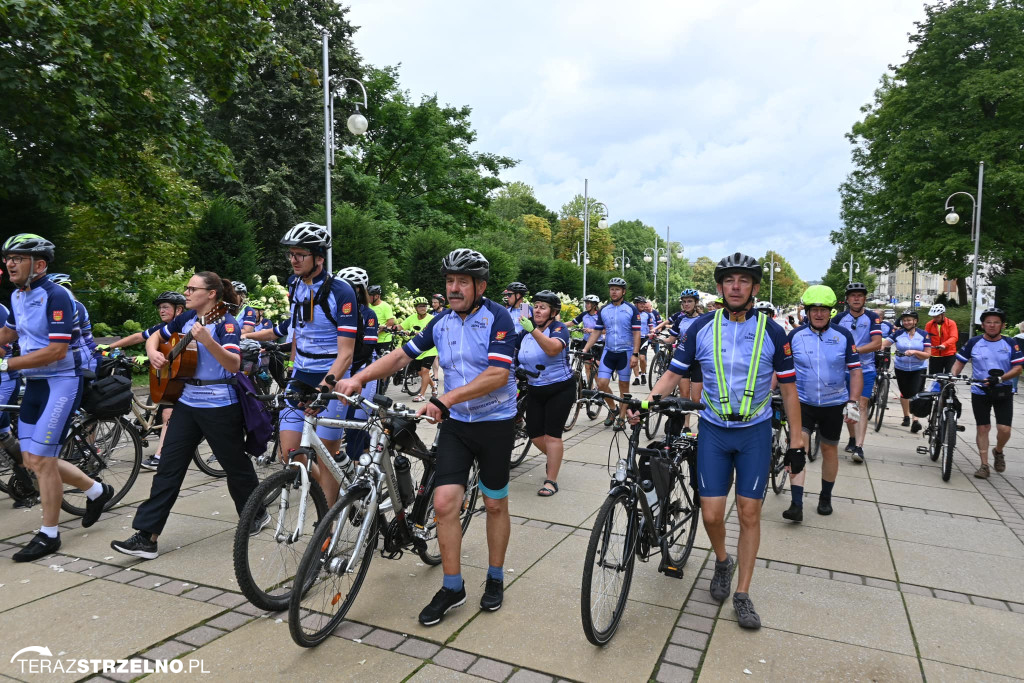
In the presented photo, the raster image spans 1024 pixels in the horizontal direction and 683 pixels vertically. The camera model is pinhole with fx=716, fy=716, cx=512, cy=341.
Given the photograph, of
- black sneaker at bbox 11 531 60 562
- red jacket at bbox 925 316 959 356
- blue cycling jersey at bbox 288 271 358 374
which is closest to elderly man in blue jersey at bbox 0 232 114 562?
black sneaker at bbox 11 531 60 562

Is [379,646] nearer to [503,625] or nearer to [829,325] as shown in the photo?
[503,625]

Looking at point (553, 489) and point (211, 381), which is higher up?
point (211, 381)

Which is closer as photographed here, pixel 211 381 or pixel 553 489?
pixel 211 381

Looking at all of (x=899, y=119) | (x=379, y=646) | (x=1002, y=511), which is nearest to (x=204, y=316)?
(x=379, y=646)

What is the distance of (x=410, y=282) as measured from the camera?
2612 cm

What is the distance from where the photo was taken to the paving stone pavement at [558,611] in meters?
3.42

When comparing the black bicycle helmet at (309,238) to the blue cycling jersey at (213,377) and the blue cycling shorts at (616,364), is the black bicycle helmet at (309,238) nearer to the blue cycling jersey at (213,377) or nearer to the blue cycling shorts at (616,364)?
the blue cycling jersey at (213,377)

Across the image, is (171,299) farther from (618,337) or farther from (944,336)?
(944,336)

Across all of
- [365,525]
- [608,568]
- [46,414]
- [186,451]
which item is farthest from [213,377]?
[608,568]

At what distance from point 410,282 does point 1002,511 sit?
70.9 ft

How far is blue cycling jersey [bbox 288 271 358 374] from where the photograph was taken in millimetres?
4570

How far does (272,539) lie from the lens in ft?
12.2

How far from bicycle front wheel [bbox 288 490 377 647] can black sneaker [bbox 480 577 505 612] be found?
69cm

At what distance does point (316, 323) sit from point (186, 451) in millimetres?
1206
